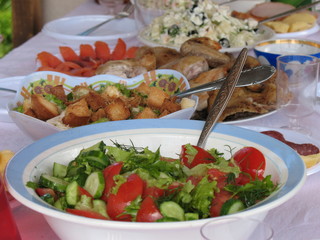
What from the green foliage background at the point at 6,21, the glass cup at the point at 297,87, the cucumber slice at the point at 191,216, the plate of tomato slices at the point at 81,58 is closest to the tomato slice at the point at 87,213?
the cucumber slice at the point at 191,216

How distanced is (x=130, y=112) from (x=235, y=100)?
341 millimetres

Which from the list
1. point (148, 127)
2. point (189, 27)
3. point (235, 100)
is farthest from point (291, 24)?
point (148, 127)

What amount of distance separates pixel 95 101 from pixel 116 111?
9 centimetres

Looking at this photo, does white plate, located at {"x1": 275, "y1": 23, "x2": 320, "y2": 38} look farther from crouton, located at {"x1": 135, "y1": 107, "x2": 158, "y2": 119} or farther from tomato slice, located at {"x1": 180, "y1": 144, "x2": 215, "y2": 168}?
tomato slice, located at {"x1": 180, "y1": 144, "x2": 215, "y2": 168}

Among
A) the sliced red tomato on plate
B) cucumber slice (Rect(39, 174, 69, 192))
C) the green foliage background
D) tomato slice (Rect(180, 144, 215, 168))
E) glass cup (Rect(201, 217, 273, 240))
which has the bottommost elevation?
the green foliage background

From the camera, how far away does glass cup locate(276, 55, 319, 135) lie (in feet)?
4.77

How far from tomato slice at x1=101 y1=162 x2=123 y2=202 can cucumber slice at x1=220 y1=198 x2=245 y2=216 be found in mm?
171

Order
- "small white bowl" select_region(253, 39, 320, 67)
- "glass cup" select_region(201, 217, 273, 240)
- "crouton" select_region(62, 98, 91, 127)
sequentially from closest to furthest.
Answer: "glass cup" select_region(201, 217, 273, 240)
"crouton" select_region(62, 98, 91, 127)
"small white bowl" select_region(253, 39, 320, 67)

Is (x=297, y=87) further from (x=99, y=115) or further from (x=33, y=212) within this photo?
(x=33, y=212)

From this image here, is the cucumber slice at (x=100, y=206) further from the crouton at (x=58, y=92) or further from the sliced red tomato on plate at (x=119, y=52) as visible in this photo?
the sliced red tomato on plate at (x=119, y=52)

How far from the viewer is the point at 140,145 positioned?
3.56 feet

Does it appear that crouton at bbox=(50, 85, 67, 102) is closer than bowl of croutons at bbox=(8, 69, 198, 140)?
No

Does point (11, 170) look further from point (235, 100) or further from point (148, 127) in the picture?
point (235, 100)

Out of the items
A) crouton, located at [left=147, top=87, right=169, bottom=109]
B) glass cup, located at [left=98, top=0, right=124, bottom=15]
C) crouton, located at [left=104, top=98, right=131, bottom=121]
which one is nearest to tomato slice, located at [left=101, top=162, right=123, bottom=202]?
crouton, located at [left=104, top=98, right=131, bottom=121]
